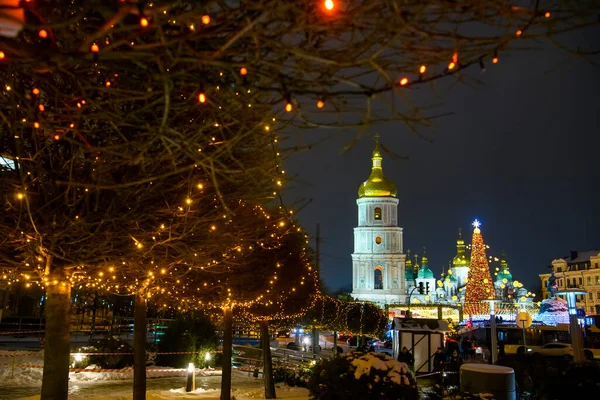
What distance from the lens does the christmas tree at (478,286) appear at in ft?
225

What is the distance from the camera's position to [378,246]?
3573 inches

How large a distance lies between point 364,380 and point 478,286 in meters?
65.7

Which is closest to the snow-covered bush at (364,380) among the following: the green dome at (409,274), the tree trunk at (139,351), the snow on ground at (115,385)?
the tree trunk at (139,351)

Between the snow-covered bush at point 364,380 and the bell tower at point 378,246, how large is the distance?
8291 cm

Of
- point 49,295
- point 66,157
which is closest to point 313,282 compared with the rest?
point 49,295

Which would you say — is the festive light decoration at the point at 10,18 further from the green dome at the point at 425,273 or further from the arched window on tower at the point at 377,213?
the green dome at the point at 425,273

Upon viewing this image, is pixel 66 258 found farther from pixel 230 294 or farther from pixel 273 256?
pixel 273 256

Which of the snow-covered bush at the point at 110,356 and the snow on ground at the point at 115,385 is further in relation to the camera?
the snow-covered bush at the point at 110,356

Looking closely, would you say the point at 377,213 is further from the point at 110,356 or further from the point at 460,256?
the point at 110,356

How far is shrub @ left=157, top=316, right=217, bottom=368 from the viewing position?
2403cm

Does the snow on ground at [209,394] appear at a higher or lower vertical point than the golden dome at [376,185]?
lower

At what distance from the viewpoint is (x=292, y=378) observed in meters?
22.3

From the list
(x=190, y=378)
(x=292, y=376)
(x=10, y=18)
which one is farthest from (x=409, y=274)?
(x=10, y=18)

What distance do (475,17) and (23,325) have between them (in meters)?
36.6
